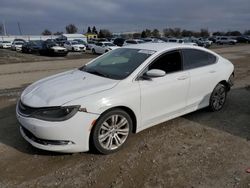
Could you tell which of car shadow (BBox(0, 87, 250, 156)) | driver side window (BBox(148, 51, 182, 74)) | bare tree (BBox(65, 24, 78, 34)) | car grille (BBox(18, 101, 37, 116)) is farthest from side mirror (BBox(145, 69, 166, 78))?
bare tree (BBox(65, 24, 78, 34))

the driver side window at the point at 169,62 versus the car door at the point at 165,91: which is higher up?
the driver side window at the point at 169,62

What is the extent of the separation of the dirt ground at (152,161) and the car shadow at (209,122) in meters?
0.02

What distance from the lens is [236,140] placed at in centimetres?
420

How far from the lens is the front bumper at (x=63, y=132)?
129 inches

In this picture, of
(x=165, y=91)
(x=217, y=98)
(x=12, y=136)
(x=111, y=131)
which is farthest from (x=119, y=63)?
(x=217, y=98)

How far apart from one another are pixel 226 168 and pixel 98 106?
1.90m

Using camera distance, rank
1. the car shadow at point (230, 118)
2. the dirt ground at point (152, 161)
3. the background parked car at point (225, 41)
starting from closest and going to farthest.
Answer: the dirt ground at point (152, 161) < the car shadow at point (230, 118) < the background parked car at point (225, 41)

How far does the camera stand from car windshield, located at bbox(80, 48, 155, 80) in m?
4.10

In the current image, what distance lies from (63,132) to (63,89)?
693 mm

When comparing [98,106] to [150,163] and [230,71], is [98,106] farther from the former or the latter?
[230,71]

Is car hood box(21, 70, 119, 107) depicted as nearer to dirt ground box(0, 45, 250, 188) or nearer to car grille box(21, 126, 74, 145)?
car grille box(21, 126, 74, 145)

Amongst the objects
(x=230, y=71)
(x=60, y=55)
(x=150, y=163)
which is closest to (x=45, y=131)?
(x=150, y=163)

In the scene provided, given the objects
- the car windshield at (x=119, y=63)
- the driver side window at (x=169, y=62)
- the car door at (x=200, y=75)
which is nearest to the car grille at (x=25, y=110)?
the car windshield at (x=119, y=63)

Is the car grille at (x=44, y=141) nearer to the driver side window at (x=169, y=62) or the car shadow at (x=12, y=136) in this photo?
the car shadow at (x=12, y=136)
